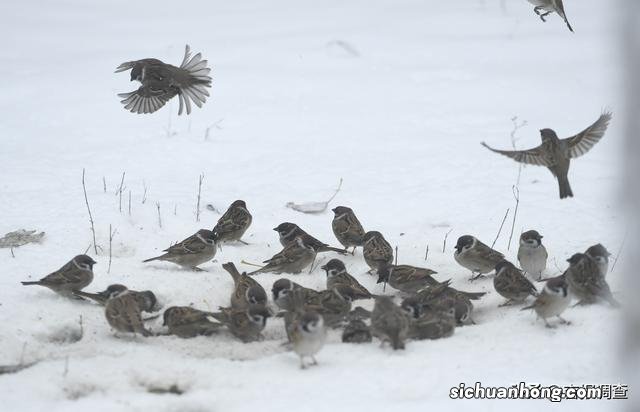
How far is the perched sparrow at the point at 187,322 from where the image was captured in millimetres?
5551

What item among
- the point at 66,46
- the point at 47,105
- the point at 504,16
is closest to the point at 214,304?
the point at 47,105

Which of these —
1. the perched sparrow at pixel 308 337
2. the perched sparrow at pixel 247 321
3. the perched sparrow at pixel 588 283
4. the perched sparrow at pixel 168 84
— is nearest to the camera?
the perched sparrow at pixel 308 337

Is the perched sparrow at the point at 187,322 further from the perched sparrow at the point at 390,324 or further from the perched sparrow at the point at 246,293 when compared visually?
the perched sparrow at the point at 390,324

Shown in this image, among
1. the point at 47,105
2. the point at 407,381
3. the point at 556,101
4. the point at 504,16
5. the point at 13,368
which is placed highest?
the point at 504,16

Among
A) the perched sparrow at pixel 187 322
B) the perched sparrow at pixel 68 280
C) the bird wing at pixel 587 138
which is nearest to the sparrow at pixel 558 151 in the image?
the bird wing at pixel 587 138

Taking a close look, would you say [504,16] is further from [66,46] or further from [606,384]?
[606,384]

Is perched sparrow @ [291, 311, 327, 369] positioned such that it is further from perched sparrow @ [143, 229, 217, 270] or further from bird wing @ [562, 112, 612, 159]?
bird wing @ [562, 112, 612, 159]

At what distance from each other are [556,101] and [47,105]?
7441 mm

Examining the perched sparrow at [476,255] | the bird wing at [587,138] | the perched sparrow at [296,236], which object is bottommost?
the perched sparrow at [296,236]

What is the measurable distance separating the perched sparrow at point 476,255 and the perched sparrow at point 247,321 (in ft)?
6.18

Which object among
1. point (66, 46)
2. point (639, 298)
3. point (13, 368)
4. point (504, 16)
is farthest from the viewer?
point (504, 16)

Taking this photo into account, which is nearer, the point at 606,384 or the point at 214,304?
the point at 606,384

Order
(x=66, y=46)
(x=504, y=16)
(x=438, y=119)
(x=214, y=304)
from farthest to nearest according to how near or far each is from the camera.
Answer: (x=504, y=16) → (x=66, y=46) → (x=438, y=119) → (x=214, y=304)

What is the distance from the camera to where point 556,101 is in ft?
39.5
